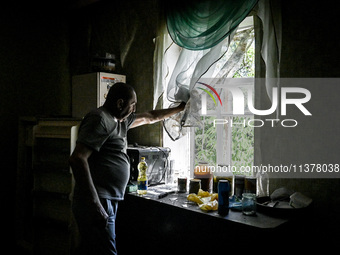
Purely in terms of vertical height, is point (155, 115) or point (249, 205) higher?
point (155, 115)

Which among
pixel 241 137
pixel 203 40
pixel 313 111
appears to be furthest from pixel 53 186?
pixel 313 111

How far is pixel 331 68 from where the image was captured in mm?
1979

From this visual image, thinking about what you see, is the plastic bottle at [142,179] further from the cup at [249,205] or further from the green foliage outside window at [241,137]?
the cup at [249,205]

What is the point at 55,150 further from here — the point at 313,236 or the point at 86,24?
the point at 313,236

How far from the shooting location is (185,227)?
2105 millimetres

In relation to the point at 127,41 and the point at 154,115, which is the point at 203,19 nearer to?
the point at 154,115

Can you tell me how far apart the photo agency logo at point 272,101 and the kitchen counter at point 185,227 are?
71 cm

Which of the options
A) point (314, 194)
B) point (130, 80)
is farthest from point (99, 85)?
point (314, 194)

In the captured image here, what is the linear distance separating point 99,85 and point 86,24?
1.22m

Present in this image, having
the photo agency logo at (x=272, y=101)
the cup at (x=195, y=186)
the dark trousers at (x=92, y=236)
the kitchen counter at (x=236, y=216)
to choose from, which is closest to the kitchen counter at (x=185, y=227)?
the kitchen counter at (x=236, y=216)

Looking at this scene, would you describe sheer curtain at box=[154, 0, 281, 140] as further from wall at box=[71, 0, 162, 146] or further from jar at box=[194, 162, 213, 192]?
wall at box=[71, 0, 162, 146]

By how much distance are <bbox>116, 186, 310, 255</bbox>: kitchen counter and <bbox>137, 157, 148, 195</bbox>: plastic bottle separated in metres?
0.08

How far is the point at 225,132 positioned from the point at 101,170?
1.23 m

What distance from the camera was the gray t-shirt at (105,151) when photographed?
5.89 feet
